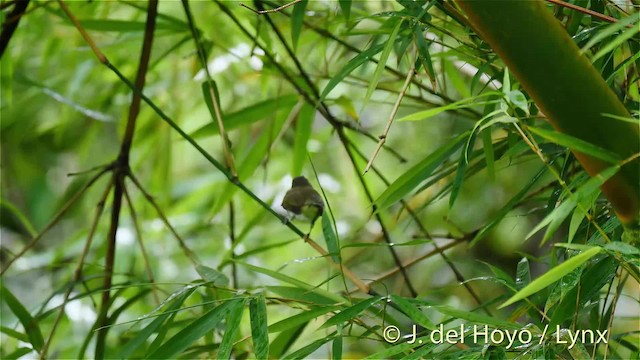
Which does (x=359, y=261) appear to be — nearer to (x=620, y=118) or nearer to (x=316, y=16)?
(x=316, y=16)

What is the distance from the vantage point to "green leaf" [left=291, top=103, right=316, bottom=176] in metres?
0.96

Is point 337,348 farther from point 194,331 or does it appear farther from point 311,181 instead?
point 311,181

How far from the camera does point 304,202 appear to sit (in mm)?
731

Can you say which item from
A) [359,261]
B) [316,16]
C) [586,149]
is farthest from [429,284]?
[586,149]

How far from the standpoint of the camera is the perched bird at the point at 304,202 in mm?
731

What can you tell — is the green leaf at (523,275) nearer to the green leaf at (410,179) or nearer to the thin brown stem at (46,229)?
the green leaf at (410,179)

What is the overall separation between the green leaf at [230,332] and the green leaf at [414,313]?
0.39 feet

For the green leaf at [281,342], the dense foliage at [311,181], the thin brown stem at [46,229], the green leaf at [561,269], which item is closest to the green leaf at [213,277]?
the dense foliage at [311,181]

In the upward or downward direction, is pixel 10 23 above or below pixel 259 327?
above

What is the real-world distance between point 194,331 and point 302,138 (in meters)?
0.36

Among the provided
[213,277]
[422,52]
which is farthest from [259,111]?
[422,52]

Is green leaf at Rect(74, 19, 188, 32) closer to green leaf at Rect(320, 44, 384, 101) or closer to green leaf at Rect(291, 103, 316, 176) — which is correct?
green leaf at Rect(291, 103, 316, 176)

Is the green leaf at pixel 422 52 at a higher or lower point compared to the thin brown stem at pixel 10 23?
lower

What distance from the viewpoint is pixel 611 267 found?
58cm
